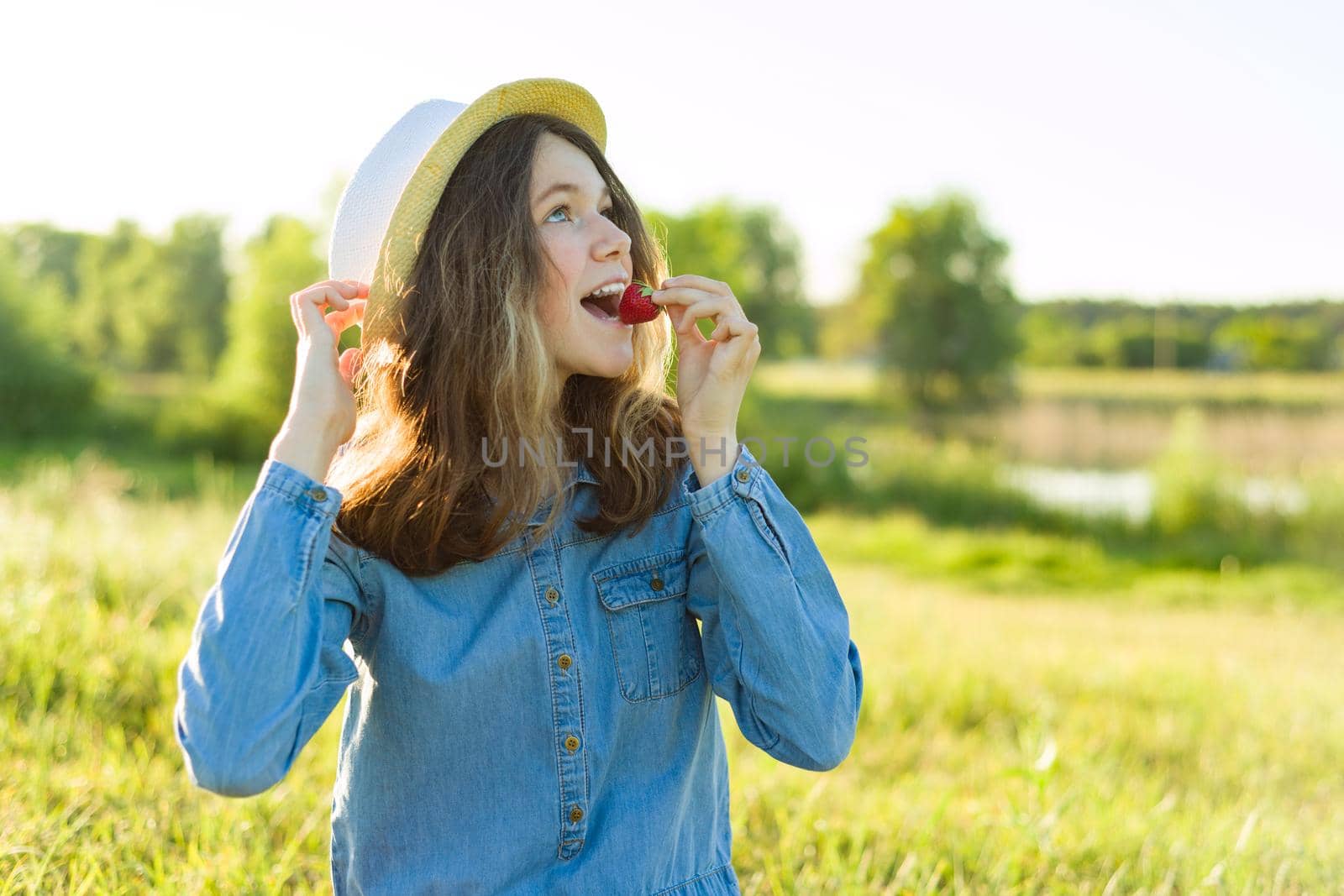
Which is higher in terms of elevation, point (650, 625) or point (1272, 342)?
point (650, 625)

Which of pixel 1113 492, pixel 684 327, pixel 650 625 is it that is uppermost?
pixel 684 327

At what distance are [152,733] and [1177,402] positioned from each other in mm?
24305

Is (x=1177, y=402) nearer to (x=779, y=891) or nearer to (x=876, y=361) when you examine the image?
(x=876, y=361)

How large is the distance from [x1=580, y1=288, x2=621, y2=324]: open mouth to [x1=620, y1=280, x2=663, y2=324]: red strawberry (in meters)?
0.02

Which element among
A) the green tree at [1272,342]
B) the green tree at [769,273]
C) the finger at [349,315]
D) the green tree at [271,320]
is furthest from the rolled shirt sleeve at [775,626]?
the green tree at [1272,342]

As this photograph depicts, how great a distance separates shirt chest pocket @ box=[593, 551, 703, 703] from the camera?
1.66 meters

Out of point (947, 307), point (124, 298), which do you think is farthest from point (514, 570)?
point (124, 298)

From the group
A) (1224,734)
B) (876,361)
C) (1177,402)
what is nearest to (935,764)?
(1224,734)

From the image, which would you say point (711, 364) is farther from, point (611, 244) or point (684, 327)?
point (611, 244)

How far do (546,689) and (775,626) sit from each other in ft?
1.18

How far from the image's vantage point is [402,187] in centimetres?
177

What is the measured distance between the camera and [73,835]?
7.75 ft

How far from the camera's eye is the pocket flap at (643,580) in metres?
1.67

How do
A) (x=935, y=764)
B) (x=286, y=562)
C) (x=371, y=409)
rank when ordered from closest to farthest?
(x=286, y=562)
(x=371, y=409)
(x=935, y=764)
